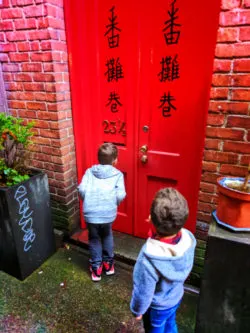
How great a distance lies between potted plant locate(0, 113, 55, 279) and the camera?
2.31 m

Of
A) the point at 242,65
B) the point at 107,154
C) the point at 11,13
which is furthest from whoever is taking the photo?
the point at 11,13

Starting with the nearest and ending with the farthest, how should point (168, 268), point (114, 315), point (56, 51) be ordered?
point (168, 268) → point (114, 315) → point (56, 51)

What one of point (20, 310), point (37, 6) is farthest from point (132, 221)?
point (37, 6)

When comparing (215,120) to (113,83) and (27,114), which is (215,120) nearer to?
(113,83)

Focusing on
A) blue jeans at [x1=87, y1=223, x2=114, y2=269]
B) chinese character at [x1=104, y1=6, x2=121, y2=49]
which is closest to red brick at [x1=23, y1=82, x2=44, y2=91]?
chinese character at [x1=104, y1=6, x2=121, y2=49]

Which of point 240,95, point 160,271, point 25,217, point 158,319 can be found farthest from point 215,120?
point 25,217

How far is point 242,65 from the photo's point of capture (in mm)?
1763

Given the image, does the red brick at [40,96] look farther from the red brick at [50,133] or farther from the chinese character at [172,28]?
the chinese character at [172,28]

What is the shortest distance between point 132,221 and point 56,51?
2118mm

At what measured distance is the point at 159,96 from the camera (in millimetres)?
2398

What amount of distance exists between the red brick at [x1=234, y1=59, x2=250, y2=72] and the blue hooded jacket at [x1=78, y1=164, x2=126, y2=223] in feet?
4.22

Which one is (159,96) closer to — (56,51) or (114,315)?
(56,51)

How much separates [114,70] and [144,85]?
0.37 meters

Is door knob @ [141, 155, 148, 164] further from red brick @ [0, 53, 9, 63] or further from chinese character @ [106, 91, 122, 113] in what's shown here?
red brick @ [0, 53, 9, 63]
